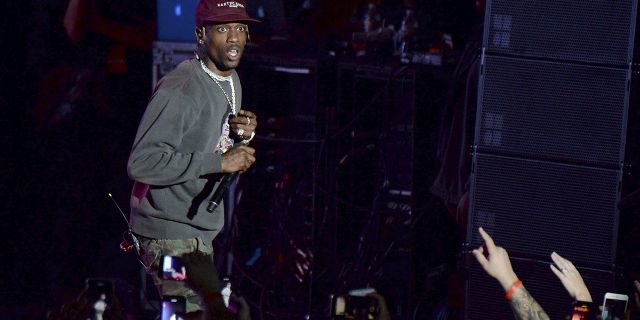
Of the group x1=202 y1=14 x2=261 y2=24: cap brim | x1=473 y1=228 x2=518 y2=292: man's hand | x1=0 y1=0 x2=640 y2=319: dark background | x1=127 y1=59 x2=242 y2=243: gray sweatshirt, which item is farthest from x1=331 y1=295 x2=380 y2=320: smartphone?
x1=0 y1=0 x2=640 y2=319: dark background

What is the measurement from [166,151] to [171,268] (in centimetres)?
53

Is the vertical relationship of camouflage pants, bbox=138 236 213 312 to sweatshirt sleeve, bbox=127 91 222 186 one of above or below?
below

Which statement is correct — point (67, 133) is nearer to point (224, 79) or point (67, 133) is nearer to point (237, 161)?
point (224, 79)

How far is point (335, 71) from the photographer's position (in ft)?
23.5

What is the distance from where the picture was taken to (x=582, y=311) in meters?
4.57

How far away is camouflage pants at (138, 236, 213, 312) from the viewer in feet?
17.2

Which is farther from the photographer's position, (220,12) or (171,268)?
(220,12)

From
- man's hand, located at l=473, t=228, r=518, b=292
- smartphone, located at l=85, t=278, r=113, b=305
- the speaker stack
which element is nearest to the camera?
man's hand, located at l=473, t=228, r=518, b=292

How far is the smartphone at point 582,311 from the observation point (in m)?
4.56

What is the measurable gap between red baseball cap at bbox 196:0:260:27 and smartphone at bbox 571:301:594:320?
2048 millimetres

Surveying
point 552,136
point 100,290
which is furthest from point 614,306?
point 100,290

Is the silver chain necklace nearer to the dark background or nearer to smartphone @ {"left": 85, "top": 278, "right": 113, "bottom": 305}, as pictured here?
smartphone @ {"left": 85, "top": 278, "right": 113, "bottom": 305}

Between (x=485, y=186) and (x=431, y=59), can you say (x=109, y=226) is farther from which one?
(x=485, y=186)

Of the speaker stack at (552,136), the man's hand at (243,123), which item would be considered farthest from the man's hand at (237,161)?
the speaker stack at (552,136)
